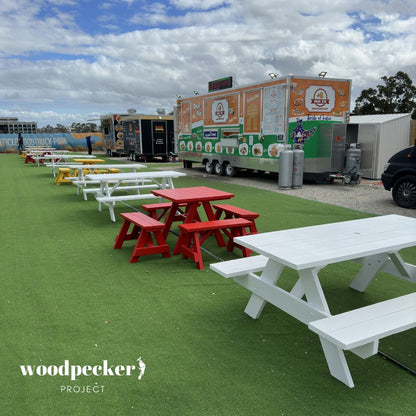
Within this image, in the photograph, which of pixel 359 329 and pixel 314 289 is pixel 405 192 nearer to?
pixel 314 289

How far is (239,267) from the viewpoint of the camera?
11.1 ft

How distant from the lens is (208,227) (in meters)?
4.78

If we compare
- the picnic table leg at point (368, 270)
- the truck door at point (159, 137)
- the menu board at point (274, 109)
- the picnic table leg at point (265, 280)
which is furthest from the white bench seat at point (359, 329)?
the truck door at point (159, 137)

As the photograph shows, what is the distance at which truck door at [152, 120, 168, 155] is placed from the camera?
21734mm

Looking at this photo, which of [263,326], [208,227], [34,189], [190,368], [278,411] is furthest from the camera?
[34,189]

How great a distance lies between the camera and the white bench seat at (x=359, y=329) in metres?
2.31

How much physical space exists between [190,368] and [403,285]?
2.60 meters

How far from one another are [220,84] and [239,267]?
11948mm

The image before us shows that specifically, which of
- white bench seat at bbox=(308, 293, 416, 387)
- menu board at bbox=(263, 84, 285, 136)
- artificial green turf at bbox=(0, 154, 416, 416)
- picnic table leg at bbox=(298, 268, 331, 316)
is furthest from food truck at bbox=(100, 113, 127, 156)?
white bench seat at bbox=(308, 293, 416, 387)

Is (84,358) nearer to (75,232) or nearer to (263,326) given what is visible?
(263,326)

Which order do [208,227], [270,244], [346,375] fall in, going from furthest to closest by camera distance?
1. [208,227]
2. [270,244]
3. [346,375]

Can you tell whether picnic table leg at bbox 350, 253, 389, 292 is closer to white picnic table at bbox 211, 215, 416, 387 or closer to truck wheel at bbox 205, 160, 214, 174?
white picnic table at bbox 211, 215, 416, 387

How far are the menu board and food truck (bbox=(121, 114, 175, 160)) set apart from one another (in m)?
10.8

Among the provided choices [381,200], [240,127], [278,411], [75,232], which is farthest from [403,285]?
[240,127]
